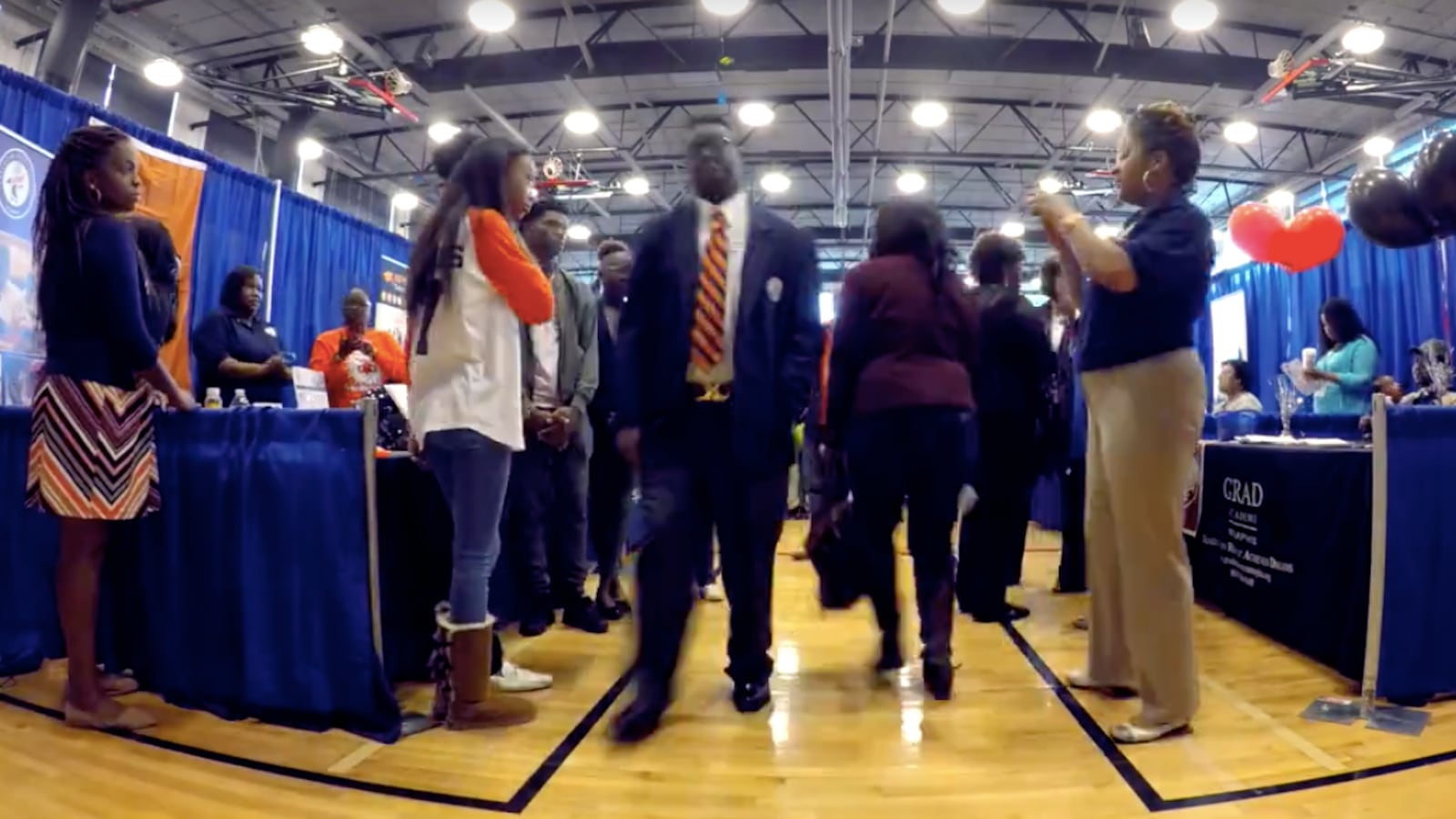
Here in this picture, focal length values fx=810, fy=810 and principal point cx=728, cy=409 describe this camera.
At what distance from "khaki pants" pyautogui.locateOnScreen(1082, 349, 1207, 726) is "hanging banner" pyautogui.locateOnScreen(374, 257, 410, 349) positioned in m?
7.07

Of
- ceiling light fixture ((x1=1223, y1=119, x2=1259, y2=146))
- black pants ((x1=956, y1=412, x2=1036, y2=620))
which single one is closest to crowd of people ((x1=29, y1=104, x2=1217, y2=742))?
black pants ((x1=956, y1=412, x2=1036, y2=620))

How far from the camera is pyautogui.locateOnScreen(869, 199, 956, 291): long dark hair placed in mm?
2135

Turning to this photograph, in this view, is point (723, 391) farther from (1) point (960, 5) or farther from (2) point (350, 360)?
(1) point (960, 5)

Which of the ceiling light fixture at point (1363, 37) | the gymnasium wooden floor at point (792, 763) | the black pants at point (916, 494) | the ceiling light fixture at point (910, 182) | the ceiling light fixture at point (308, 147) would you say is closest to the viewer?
the gymnasium wooden floor at point (792, 763)

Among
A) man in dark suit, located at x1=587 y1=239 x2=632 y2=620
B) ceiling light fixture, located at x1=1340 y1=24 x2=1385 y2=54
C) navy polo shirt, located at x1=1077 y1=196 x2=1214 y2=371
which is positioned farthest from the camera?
ceiling light fixture, located at x1=1340 y1=24 x2=1385 y2=54

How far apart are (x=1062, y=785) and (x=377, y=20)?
948 cm

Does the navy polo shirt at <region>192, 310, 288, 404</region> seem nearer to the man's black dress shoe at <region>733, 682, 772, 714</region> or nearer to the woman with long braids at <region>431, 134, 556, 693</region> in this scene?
the woman with long braids at <region>431, 134, 556, 693</region>

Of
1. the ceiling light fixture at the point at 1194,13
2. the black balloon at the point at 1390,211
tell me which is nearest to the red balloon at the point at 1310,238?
the black balloon at the point at 1390,211

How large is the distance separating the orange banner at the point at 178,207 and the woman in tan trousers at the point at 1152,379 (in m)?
5.09

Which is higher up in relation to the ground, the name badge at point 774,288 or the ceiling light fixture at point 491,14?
the ceiling light fixture at point 491,14

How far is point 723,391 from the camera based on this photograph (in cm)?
187

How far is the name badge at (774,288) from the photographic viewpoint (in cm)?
190

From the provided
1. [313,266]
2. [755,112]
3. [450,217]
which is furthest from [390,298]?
[450,217]

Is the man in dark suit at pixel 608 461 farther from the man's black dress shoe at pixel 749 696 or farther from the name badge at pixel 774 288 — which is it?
the name badge at pixel 774 288
